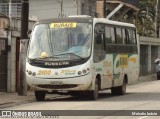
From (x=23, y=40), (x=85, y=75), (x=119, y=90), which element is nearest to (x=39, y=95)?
(x=85, y=75)

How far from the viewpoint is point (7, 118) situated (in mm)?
13930

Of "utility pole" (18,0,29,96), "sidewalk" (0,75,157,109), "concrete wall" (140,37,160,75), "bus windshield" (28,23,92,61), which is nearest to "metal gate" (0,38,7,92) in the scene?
"sidewalk" (0,75,157,109)

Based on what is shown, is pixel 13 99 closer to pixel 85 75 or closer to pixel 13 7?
pixel 85 75

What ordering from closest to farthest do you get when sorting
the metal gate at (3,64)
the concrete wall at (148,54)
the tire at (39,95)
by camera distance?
the tire at (39,95), the metal gate at (3,64), the concrete wall at (148,54)

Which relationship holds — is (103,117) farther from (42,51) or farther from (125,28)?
(125,28)

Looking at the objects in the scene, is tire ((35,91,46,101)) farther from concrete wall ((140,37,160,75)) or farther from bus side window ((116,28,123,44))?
concrete wall ((140,37,160,75))

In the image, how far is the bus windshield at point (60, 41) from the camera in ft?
62.5

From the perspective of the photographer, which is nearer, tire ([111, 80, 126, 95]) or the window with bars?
tire ([111, 80, 126, 95])

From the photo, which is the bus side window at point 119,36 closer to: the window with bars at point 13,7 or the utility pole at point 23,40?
the utility pole at point 23,40

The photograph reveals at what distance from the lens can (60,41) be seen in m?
19.3

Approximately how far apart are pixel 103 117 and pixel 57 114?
56.9 inches

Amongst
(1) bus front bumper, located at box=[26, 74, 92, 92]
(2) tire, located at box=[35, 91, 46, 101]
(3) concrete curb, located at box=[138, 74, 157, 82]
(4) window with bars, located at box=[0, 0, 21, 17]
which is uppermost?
(4) window with bars, located at box=[0, 0, 21, 17]

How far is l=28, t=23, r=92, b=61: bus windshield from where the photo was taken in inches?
750

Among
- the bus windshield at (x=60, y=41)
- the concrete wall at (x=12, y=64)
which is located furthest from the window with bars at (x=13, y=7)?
the bus windshield at (x=60, y=41)
